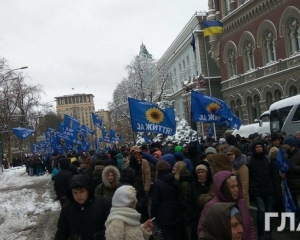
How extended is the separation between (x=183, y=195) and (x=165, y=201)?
1.37ft

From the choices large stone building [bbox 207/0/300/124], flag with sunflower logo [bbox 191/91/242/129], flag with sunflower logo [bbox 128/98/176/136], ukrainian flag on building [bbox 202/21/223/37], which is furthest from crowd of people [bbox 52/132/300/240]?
large stone building [bbox 207/0/300/124]

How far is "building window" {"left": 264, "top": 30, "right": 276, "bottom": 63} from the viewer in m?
30.5

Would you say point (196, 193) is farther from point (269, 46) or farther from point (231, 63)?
point (231, 63)

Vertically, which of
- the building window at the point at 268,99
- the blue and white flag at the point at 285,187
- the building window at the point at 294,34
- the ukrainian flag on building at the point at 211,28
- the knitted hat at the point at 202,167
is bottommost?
the blue and white flag at the point at 285,187

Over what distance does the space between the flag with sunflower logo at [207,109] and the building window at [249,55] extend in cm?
1956

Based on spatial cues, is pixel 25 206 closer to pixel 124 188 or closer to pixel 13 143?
pixel 124 188

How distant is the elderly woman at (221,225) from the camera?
2.96m

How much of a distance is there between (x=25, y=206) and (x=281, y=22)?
2119 cm

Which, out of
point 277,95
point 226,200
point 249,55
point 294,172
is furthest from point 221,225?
point 249,55

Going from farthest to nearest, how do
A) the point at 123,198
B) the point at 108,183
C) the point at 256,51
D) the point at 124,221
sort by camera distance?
the point at 256,51 < the point at 108,183 < the point at 123,198 < the point at 124,221

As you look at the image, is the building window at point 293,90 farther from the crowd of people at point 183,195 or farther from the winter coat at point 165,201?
the winter coat at point 165,201

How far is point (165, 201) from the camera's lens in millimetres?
6461

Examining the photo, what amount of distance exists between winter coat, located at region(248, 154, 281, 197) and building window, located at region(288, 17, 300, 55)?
22.2 meters

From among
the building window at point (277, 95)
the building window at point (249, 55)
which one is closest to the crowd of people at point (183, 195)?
the building window at point (277, 95)
